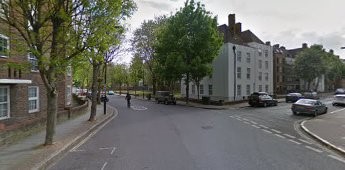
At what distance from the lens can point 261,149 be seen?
39.1ft

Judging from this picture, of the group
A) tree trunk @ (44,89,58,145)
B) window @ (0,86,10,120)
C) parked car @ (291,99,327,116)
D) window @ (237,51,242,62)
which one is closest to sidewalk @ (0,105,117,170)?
tree trunk @ (44,89,58,145)

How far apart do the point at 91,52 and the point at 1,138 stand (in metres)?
4.25

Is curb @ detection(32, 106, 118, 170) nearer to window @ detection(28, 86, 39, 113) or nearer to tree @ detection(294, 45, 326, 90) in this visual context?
window @ detection(28, 86, 39, 113)

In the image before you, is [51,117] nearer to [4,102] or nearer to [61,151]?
[61,151]

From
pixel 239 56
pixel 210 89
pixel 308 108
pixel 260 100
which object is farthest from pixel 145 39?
pixel 308 108

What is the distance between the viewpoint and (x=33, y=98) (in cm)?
2145

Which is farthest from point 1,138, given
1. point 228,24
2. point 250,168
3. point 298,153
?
point 228,24

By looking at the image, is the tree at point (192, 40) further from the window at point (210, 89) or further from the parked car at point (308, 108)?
the parked car at point (308, 108)

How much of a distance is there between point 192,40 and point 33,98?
23420mm

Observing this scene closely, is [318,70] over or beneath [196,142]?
over

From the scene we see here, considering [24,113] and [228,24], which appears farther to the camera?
[228,24]

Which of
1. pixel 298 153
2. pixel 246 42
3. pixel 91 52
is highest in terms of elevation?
pixel 246 42

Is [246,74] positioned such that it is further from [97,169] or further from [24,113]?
[97,169]

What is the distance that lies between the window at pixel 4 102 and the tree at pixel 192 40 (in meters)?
24.0
